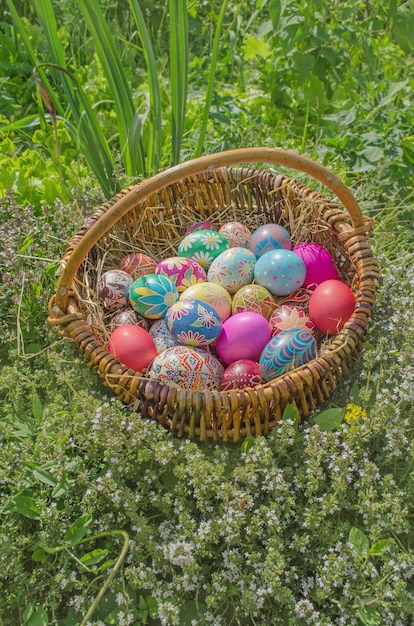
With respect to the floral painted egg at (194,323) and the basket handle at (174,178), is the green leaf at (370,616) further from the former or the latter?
the basket handle at (174,178)

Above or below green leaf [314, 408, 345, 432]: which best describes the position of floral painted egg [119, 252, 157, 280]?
above

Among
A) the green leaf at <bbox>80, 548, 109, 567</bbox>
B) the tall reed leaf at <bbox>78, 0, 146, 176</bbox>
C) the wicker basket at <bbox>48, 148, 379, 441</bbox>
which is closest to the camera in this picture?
the green leaf at <bbox>80, 548, 109, 567</bbox>

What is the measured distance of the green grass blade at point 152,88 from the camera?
2.48 m

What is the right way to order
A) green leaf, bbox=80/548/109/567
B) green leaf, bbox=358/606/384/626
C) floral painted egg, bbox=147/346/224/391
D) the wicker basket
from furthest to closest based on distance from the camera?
floral painted egg, bbox=147/346/224/391, the wicker basket, green leaf, bbox=80/548/109/567, green leaf, bbox=358/606/384/626

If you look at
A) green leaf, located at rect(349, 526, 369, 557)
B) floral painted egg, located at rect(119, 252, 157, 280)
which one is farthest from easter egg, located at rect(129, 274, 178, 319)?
green leaf, located at rect(349, 526, 369, 557)

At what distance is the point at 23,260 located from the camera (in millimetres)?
2363

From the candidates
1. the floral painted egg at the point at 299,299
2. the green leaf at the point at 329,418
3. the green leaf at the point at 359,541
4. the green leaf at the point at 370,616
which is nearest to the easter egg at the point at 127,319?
the floral painted egg at the point at 299,299

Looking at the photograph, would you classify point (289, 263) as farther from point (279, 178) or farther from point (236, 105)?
point (236, 105)

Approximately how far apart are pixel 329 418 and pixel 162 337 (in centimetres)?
65

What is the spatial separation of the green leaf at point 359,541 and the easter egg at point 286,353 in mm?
532

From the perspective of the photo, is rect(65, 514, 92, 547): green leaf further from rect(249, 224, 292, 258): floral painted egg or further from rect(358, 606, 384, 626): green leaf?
rect(249, 224, 292, 258): floral painted egg

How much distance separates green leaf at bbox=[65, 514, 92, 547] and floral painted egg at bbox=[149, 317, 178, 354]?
25.7 inches

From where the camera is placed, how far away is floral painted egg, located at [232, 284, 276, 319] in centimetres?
221


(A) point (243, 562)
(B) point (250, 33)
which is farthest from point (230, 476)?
(B) point (250, 33)
